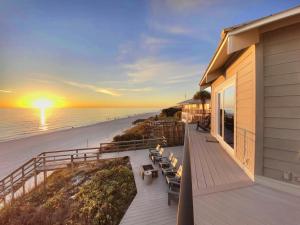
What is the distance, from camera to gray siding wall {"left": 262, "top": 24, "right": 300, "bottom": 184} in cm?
249

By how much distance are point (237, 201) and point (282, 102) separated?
1.66 m

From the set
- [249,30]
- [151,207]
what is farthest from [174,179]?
[249,30]

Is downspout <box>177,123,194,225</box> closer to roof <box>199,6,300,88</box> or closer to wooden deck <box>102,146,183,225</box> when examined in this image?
roof <box>199,6,300,88</box>

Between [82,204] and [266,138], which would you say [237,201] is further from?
[82,204]

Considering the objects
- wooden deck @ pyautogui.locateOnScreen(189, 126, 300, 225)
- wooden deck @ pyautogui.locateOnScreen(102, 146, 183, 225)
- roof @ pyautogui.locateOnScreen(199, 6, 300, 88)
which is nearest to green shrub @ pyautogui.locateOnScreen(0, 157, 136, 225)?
wooden deck @ pyautogui.locateOnScreen(102, 146, 183, 225)

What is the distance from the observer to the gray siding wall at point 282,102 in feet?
8.17

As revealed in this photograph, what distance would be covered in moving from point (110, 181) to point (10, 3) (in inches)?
403

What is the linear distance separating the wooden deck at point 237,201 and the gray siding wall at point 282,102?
381mm

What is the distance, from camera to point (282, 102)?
260 centimetres

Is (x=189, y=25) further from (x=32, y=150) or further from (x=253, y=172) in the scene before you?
(x=32, y=150)

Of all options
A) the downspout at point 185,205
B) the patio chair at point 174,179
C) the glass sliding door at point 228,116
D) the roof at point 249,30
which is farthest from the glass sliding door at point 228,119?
the downspout at point 185,205

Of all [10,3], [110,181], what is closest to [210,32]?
[110,181]

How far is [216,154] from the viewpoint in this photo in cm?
477

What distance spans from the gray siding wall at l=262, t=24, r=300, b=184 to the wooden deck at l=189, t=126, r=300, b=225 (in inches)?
15.0
